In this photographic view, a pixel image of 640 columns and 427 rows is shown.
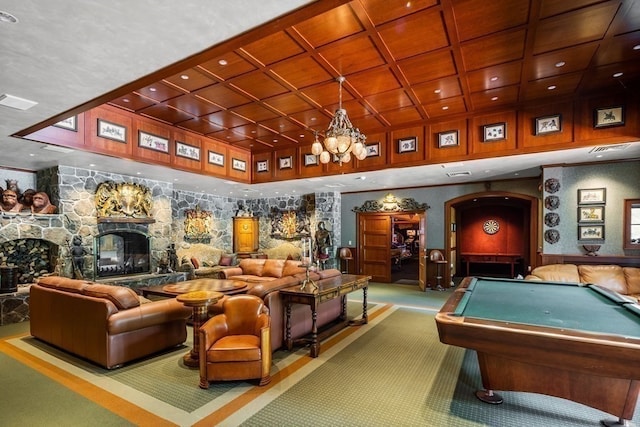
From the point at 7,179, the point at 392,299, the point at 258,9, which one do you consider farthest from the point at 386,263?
the point at 7,179

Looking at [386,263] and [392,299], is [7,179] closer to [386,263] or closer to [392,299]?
[392,299]

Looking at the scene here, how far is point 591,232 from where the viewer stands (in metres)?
5.84

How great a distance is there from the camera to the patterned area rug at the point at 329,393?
2.58 m

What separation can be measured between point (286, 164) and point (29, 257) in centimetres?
539

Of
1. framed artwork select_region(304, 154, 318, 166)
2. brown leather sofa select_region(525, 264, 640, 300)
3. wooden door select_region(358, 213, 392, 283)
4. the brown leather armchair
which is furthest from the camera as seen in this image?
wooden door select_region(358, 213, 392, 283)

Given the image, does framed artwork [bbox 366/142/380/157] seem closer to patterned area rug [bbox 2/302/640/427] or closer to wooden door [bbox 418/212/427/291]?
wooden door [bbox 418/212/427/291]

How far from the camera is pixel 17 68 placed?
2.60 m

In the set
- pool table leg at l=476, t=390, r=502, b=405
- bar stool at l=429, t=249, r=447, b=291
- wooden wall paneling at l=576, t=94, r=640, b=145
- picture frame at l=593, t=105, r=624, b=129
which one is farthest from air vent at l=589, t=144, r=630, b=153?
pool table leg at l=476, t=390, r=502, b=405

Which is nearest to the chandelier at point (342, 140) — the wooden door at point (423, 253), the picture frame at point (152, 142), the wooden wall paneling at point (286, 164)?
the wooden wall paneling at point (286, 164)

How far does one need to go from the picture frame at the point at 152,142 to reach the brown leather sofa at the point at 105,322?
255 centimetres

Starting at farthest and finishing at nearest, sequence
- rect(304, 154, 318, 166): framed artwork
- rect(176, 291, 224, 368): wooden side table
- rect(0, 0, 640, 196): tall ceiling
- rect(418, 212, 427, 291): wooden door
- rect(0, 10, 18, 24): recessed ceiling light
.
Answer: rect(418, 212, 427, 291): wooden door < rect(304, 154, 318, 166): framed artwork < rect(176, 291, 224, 368): wooden side table < rect(0, 0, 640, 196): tall ceiling < rect(0, 10, 18, 24): recessed ceiling light

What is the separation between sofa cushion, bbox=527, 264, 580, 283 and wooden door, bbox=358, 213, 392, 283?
4.22 metres

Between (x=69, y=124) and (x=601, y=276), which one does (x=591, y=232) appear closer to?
(x=601, y=276)

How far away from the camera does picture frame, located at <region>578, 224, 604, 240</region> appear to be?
5.79 m
